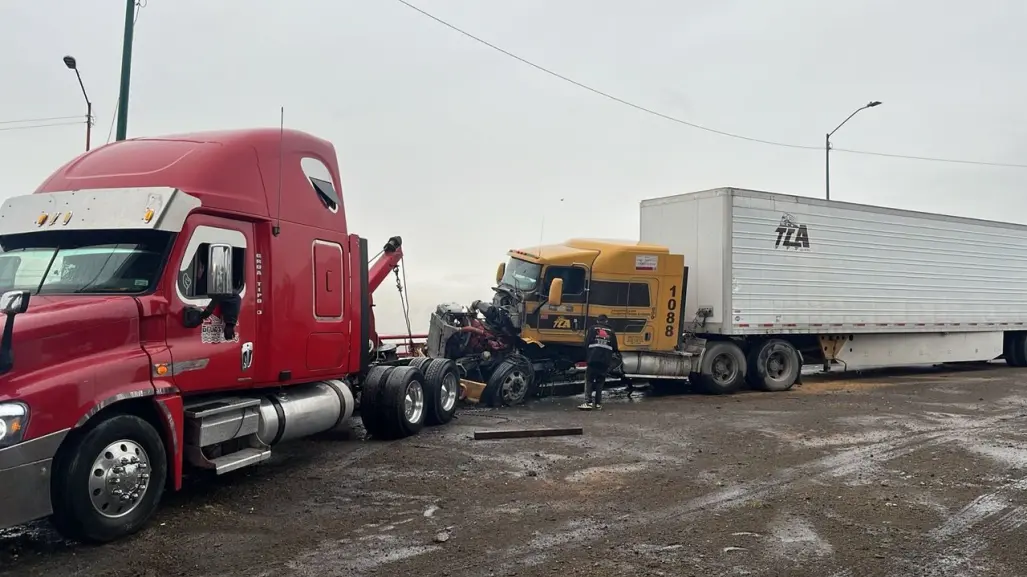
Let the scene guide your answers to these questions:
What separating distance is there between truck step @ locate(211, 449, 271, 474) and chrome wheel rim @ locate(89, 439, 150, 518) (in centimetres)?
71

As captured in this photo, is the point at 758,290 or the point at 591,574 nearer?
the point at 591,574

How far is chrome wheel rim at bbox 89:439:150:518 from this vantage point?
5.25 metres

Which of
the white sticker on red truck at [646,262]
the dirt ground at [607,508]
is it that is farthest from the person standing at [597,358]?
the white sticker on red truck at [646,262]

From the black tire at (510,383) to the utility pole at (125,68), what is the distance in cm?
702

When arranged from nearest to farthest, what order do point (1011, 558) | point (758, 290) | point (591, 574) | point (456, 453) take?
point (591, 574) < point (1011, 558) < point (456, 453) < point (758, 290)

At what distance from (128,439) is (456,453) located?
385cm

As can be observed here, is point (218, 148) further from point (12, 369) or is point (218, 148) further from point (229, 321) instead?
point (12, 369)

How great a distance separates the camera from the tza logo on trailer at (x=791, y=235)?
15.4 m

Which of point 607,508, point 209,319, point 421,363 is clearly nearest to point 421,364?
point 421,363

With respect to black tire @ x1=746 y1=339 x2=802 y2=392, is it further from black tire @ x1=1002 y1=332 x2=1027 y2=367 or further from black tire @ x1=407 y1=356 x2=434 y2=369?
black tire @ x1=1002 y1=332 x2=1027 y2=367

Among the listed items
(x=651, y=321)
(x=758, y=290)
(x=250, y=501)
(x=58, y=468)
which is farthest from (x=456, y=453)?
(x=758, y=290)

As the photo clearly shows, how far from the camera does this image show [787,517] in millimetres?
6078

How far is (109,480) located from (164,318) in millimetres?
1280

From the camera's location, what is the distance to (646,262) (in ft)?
46.7
